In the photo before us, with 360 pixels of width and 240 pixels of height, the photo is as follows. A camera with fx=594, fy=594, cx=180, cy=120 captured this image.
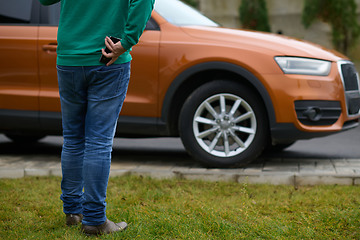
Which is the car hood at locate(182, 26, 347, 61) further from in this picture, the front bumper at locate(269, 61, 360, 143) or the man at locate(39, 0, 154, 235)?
the man at locate(39, 0, 154, 235)

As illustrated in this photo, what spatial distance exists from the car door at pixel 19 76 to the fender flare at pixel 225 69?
1.29m

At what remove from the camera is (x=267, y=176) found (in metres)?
4.93

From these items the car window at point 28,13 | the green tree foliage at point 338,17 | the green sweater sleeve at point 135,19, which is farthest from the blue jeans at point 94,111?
the green tree foliage at point 338,17

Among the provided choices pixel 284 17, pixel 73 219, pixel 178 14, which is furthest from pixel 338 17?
pixel 73 219

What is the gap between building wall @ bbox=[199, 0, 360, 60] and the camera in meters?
20.8

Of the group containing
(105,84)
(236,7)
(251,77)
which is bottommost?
(236,7)

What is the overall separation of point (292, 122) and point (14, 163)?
271 cm

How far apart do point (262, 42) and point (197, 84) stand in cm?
73

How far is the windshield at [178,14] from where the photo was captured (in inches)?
228

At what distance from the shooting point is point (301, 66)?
524 centimetres

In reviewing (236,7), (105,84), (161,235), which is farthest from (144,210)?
(236,7)

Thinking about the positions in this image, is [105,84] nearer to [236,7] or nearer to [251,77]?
[251,77]

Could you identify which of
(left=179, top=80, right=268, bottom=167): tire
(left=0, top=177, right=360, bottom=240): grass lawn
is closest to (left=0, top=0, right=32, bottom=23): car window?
(left=0, top=177, right=360, bottom=240): grass lawn

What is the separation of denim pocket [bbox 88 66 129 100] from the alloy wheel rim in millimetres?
2120
